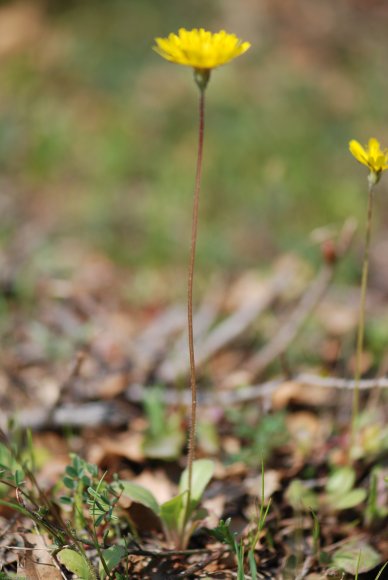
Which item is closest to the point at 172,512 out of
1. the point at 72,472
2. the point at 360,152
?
the point at 72,472

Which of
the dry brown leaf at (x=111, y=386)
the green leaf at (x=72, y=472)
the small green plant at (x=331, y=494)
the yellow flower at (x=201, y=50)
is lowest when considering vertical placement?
the small green plant at (x=331, y=494)

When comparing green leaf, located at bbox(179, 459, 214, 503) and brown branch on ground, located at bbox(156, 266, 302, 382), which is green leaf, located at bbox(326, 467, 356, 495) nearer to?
green leaf, located at bbox(179, 459, 214, 503)

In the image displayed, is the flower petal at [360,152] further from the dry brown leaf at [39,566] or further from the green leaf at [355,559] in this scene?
the dry brown leaf at [39,566]

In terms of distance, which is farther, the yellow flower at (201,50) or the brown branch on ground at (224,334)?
the brown branch on ground at (224,334)

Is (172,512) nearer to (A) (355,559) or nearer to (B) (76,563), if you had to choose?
(B) (76,563)

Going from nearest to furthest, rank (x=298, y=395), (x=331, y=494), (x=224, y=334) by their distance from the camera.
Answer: (x=331, y=494)
(x=298, y=395)
(x=224, y=334)

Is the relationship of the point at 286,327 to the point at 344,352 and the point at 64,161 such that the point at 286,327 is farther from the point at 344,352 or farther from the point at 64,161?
the point at 64,161

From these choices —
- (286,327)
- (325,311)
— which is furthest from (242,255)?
(286,327)

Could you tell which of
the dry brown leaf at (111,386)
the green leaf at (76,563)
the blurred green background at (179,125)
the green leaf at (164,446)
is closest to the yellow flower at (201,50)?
the green leaf at (76,563)
